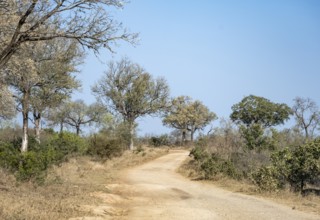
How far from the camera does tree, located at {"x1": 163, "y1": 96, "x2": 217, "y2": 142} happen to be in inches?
2616

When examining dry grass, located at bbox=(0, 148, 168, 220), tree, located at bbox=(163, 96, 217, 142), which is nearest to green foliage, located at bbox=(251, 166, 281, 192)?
dry grass, located at bbox=(0, 148, 168, 220)

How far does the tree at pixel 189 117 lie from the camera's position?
66.5m

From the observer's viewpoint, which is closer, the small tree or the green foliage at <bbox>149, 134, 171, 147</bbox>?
the green foliage at <bbox>149, 134, 171, 147</bbox>

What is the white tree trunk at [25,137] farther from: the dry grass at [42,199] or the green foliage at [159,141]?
the green foliage at [159,141]

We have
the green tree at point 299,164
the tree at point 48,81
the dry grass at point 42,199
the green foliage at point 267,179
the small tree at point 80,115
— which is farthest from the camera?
the small tree at point 80,115

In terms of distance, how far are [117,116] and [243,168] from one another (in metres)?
23.2

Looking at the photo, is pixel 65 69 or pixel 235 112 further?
pixel 235 112

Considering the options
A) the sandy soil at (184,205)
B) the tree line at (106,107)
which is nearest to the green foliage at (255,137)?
the tree line at (106,107)

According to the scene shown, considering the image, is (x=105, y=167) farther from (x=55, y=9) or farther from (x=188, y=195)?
(x=55, y=9)

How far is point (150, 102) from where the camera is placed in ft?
151

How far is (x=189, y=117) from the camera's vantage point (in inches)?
2650

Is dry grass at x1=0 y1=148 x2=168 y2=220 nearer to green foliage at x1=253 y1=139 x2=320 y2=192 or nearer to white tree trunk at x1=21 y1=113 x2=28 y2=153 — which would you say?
green foliage at x1=253 y1=139 x2=320 y2=192

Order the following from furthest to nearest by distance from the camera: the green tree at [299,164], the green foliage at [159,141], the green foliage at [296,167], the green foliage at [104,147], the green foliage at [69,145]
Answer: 1. the green foliage at [159,141]
2. the green foliage at [104,147]
3. the green foliage at [69,145]
4. the green tree at [299,164]
5. the green foliage at [296,167]

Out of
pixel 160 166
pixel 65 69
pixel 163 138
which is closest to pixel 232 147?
pixel 160 166
